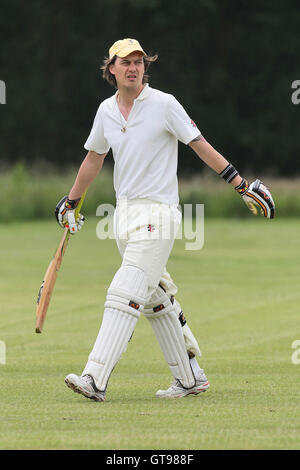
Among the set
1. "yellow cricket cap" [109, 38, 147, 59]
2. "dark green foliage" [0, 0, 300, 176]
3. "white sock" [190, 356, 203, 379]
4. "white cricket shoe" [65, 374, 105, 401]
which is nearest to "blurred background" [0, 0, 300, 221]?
"dark green foliage" [0, 0, 300, 176]

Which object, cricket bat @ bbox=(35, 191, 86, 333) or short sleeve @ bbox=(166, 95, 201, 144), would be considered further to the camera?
cricket bat @ bbox=(35, 191, 86, 333)

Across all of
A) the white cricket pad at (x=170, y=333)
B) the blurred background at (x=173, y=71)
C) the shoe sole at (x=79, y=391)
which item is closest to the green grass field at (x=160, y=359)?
the shoe sole at (x=79, y=391)

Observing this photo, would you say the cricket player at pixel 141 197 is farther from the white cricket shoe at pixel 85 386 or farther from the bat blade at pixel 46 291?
the bat blade at pixel 46 291

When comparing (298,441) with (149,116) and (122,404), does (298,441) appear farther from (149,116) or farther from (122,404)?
(149,116)

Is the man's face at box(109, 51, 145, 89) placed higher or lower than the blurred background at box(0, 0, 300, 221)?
lower

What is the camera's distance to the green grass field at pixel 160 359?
17.2 feet

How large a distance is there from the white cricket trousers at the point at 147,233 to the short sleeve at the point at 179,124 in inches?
15.3

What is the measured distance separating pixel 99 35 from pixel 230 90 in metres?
5.56

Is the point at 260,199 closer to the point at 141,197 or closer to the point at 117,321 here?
the point at 141,197

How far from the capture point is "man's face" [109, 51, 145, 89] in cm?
642

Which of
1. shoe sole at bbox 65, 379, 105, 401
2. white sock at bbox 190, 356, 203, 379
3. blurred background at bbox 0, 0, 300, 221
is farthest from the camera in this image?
blurred background at bbox 0, 0, 300, 221

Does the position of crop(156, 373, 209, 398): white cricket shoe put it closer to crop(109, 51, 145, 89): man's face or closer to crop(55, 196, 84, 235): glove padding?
crop(55, 196, 84, 235): glove padding

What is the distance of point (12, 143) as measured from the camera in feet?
145

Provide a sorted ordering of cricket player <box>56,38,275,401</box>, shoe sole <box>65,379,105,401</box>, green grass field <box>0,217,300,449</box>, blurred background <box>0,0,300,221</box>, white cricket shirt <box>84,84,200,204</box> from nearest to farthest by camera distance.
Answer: green grass field <box>0,217,300,449</box> < shoe sole <box>65,379,105,401</box> < cricket player <box>56,38,275,401</box> < white cricket shirt <box>84,84,200,204</box> < blurred background <box>0,0,300,221</box>
